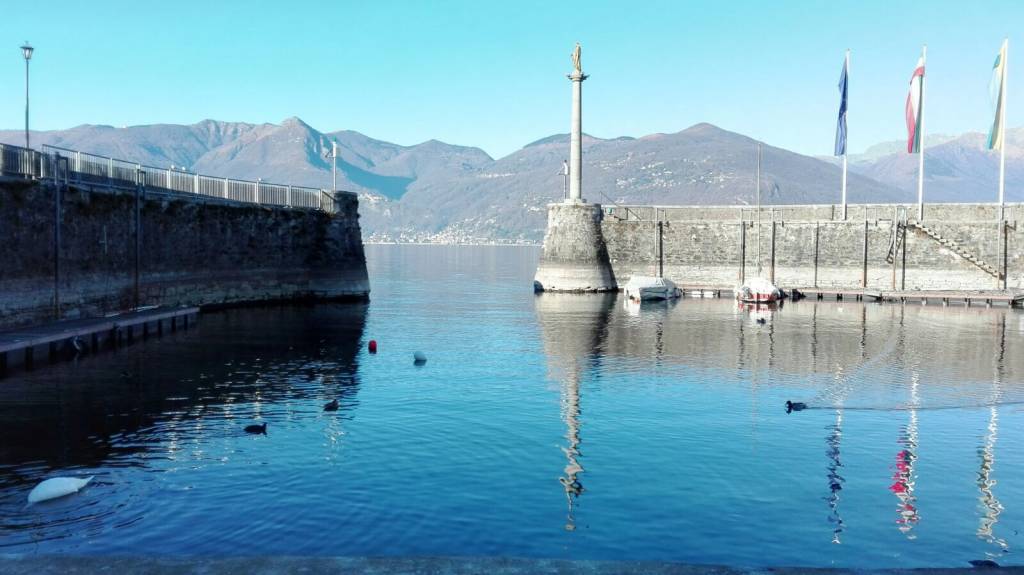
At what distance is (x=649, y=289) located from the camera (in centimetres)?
8244

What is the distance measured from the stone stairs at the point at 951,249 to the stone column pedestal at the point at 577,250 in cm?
2857

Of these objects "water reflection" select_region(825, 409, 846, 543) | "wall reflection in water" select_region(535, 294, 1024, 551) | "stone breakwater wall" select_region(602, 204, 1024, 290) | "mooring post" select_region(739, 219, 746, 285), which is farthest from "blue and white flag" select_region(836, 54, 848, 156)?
"water reflection" select_region(825, 409, 846, 543)

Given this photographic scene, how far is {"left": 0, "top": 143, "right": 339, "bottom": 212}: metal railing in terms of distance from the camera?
40.9 metres

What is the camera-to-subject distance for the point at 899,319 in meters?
62.1

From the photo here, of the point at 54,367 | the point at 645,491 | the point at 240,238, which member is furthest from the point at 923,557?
the point at 240,238

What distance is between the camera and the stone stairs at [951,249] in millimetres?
77188

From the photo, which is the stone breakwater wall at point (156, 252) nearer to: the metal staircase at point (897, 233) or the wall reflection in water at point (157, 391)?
the wall reflection in water at point (157, 391)

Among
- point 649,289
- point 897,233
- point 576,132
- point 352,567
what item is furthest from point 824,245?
point 352,567

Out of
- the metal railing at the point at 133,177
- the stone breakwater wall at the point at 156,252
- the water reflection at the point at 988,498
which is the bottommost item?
the water reflection at the point at 988,498

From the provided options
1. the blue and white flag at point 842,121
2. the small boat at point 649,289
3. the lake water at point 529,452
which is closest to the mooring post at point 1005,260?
the blue and white flag at point 842,121

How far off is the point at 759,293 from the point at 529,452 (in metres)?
58.4

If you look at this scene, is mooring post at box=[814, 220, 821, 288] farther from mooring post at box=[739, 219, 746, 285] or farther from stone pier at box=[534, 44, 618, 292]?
stone pier at box=[534, 44, 618, 292]

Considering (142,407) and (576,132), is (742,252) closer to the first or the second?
(576,132)

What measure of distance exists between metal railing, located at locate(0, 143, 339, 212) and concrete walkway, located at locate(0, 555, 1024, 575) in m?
31.2
